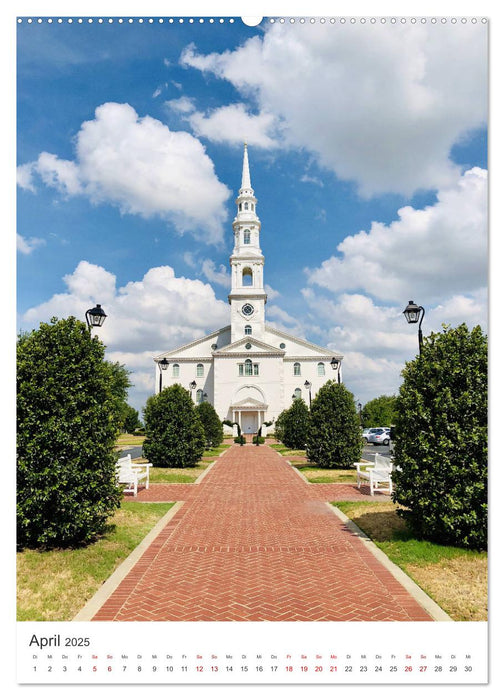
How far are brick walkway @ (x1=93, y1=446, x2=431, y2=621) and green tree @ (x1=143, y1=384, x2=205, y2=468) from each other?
6724 millimetres

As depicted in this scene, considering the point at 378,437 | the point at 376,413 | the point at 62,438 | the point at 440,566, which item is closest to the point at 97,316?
the point at 62,438

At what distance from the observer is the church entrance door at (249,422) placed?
171 ft

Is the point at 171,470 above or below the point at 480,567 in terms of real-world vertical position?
below

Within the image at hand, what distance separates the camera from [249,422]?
52.4 metres

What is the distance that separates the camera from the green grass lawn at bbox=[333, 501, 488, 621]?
424cm

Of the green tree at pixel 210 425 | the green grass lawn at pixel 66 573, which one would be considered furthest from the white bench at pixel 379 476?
the green tree at pixel 210 425

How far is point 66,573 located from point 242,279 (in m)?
52.7

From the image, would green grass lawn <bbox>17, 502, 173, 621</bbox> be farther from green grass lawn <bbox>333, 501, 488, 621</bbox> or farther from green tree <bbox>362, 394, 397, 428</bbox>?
green tree <bbox>362, 394, 397, 428</bbox>
